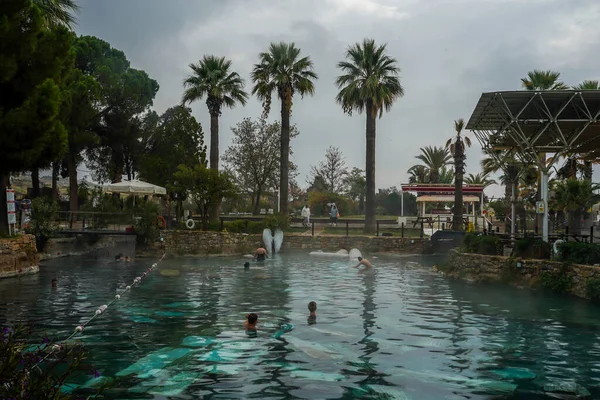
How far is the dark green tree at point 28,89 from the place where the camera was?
23.1m

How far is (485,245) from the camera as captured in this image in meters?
23.4

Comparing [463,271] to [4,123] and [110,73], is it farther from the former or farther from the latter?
[110,73]

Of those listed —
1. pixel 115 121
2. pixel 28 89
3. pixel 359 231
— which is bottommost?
pixel 359 231

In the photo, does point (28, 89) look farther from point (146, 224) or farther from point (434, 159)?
point (434, 159)

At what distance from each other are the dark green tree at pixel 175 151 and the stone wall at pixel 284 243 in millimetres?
11095

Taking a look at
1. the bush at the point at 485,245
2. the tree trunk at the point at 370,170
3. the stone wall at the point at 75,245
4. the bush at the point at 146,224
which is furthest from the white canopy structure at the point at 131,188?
the bush at the point at 485,245

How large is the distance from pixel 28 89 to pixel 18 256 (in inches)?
281

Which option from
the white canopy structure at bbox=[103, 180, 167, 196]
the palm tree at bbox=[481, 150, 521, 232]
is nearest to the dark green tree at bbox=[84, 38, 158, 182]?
the white canopy structure at bbox=[103, 180, 167, 196]

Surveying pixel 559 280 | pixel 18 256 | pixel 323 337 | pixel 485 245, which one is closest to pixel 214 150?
A: pixel 18 256

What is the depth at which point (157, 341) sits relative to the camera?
11.8 metres

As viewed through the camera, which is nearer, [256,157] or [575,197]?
[575,197]

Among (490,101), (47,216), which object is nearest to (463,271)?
(490,101)

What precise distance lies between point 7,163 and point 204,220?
574 inches

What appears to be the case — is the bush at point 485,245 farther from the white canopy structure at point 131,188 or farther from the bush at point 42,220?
the white canopy structure at point 131,188
